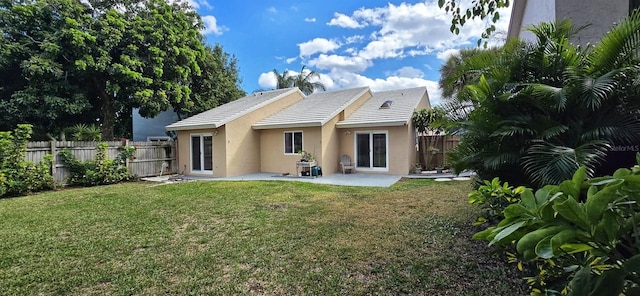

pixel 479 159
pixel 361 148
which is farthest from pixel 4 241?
pixel 361 148

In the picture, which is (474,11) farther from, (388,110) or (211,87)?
(211,87)

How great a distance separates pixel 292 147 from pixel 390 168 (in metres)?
4.90

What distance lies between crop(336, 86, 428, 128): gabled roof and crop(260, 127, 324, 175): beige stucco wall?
4.99 ft

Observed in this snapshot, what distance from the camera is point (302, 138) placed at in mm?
15305

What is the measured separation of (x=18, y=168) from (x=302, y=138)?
1051 centimetres

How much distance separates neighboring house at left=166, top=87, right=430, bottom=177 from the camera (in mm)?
14609

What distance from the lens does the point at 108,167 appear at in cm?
1348

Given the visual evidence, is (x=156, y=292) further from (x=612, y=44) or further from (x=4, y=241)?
(x=612, y=44)

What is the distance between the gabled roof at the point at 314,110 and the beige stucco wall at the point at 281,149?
0.48m

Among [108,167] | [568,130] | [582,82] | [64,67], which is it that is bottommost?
[108,167]

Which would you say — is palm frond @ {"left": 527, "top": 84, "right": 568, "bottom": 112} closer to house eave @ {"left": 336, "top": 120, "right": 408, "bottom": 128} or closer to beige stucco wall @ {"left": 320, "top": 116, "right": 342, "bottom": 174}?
house eave @ {"left": 336, "top": 120, "right": 408, "bottom": 128}

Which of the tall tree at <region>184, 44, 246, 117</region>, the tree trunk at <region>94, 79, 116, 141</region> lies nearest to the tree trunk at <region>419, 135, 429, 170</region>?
the tall tree at <region>184, 44, 246, 117</region>

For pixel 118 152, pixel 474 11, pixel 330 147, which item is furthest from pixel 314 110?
pixel 474 11

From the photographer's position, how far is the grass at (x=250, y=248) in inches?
147
